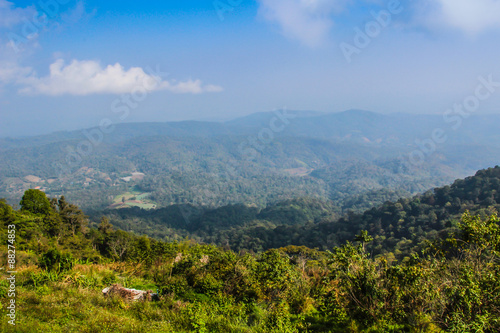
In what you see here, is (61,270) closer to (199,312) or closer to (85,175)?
(199,312)

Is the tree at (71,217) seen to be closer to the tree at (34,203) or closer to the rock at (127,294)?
the tree at (34,203)

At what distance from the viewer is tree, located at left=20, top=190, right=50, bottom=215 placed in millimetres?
26984

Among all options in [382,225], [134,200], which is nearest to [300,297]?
[382,225]

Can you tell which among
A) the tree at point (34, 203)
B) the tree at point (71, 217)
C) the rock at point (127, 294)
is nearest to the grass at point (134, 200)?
the tree at point (71, 217)

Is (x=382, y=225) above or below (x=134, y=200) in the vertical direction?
above

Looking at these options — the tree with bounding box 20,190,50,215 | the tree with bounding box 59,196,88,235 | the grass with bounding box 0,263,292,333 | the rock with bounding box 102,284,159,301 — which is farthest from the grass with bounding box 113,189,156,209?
the rock with bounding box 102,284,159,301

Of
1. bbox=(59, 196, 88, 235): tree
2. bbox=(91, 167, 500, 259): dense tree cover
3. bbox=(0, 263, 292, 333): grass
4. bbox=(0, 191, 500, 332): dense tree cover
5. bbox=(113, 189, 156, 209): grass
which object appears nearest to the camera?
bbox=(0, 191, 500, 332): dense tree cover

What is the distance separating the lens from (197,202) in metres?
143

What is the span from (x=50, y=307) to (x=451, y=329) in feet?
24.2

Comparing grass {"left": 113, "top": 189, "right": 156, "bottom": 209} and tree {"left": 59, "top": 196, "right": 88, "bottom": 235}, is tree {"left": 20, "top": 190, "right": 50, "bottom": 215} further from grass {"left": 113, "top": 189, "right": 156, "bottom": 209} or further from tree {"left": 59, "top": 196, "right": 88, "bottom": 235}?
grass {"left": 113, "top": 189, "right": 156, "bottom": 209}

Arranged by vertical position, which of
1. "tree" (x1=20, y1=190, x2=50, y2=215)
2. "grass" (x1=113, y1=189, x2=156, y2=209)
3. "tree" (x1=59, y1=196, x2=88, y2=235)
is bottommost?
"grass" (x1=113, y1=189, x2=156, y2=209)

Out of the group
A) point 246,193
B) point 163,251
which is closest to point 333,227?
point 163,251

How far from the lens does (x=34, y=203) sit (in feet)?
89.2

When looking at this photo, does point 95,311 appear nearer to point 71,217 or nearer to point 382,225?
point 71,217
